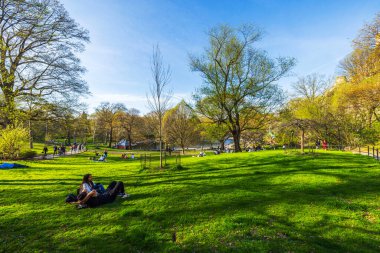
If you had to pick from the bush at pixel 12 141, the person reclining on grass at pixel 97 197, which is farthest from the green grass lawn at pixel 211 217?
the bush at pixel 12 141

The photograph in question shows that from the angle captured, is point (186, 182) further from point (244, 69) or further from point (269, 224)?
point (244, 69)

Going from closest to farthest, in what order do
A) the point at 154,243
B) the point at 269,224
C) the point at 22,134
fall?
the point at 154,243
the point at 269,224
the point at 22,134

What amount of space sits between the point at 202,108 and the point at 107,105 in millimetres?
50856

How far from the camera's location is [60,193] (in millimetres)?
8906

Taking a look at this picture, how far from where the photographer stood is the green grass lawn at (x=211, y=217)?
4.50m

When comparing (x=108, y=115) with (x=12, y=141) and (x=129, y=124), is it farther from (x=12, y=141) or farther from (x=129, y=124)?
(x=12, y=141)

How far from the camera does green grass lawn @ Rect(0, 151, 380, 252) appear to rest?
14.8ft

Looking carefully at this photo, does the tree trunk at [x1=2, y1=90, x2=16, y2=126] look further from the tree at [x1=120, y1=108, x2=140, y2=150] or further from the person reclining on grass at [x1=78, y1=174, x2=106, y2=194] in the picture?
the tree at [x1=120, y1=108, x2=140, y2=150]

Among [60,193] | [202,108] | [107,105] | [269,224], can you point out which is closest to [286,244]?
[269,224]

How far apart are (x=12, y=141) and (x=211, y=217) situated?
23605 mm

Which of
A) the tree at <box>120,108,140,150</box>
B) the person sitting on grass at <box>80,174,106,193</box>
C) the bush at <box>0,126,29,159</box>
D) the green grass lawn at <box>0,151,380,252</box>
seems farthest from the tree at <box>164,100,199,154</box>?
the person sitting on grass at <box>80,174,106,193</box>

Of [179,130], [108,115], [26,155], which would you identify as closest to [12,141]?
[26,155]

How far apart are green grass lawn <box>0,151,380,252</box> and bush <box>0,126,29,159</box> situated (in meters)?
12.8

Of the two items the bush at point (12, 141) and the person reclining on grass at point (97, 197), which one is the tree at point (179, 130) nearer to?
the bush at point (12, 141)
